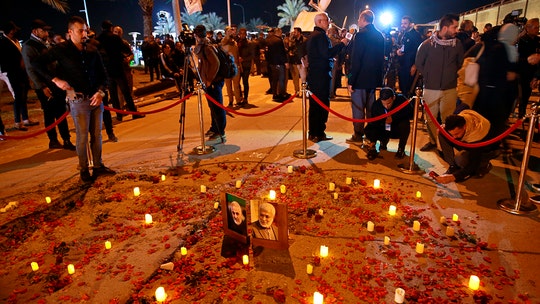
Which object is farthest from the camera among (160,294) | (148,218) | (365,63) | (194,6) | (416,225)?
(194,6)

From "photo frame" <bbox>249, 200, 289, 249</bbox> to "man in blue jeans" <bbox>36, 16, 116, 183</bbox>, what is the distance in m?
3.23

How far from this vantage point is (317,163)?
6.19 metres

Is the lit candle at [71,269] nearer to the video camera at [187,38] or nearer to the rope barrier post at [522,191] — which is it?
the video camera at [187,38]

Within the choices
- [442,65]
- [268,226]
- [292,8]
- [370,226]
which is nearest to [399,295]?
[370,226]

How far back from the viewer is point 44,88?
6777 mm

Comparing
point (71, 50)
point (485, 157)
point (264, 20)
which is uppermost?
point (264, 20)

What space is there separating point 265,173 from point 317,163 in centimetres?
97

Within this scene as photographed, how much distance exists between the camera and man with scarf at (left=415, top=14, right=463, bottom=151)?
571cm

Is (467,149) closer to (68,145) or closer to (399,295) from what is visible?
(399,295)

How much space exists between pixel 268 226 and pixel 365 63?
13.4 ft

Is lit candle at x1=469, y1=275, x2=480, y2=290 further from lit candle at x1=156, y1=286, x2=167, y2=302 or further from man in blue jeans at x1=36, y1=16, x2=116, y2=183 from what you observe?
man in blue jeans at x1=36, y1=16, x2=116, y2=183

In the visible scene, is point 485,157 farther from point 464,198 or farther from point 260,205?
point 260,205

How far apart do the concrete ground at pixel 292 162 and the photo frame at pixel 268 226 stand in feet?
6.49

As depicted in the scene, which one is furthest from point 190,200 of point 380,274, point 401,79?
point 401,79
